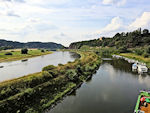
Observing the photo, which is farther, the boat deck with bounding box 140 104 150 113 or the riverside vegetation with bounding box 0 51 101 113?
the riverside vegetation with bounding box 0 51 101 113

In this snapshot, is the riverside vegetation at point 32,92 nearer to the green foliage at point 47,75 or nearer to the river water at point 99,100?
the green foliage at point 47,75

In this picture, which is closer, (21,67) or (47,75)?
(47,75)

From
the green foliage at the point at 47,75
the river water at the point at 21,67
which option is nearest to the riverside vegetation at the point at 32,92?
the green foliage at the point at 47,75

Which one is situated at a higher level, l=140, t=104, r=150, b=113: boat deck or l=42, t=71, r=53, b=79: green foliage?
l=42, t=71, r=53, b=79: green foliage

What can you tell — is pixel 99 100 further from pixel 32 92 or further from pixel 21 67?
pixel 21 67

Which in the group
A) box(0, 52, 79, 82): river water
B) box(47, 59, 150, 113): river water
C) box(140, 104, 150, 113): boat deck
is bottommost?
box(47, 59, 150, 113): river water

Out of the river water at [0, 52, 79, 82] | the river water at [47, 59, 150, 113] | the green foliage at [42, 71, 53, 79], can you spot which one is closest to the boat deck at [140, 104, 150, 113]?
the river water at [47, 59, 150, 113]

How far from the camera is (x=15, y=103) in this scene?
18297mm

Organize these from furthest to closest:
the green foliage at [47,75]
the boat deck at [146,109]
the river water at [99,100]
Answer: the green foliage at [47,75]
the river water at [99,100]
the boat deck at [146,109]

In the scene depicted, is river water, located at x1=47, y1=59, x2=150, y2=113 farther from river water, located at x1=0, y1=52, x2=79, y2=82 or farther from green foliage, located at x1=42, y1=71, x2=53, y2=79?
river water, located at x1=0, y1=52, x2=79, y2=82

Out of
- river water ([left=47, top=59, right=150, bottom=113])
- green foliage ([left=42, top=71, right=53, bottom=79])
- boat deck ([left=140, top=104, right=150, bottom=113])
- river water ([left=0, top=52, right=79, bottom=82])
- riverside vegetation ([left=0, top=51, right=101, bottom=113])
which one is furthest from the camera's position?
river water ([left=0, top=52, right=79, bottom=82])

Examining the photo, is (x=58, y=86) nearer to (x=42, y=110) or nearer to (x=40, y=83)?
(x=40, y=83)

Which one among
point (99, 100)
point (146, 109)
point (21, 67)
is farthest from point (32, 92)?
point (21, 67)

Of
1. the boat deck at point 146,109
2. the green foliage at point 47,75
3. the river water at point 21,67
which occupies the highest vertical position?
the green foliage at point 47,75
